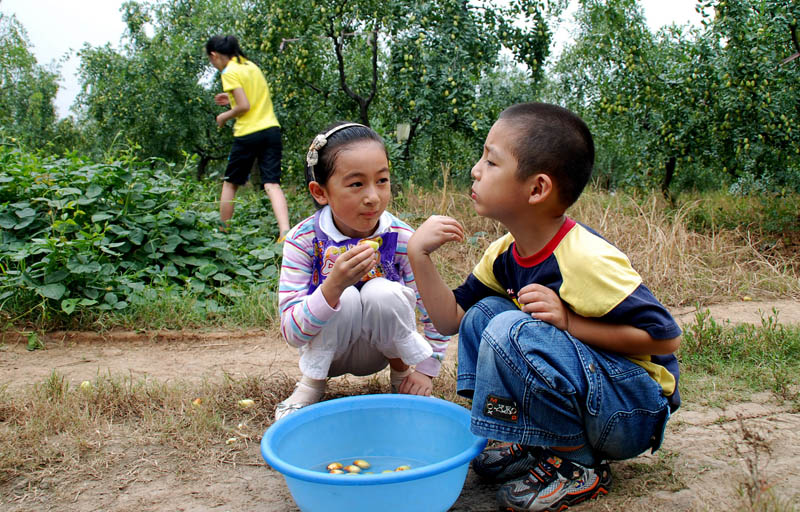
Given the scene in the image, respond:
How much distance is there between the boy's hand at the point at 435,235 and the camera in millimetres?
1838

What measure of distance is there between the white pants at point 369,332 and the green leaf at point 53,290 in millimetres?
1958

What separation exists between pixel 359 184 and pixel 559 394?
966 mm

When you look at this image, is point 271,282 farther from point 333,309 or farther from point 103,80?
point 103,80

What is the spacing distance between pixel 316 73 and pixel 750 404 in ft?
16.3

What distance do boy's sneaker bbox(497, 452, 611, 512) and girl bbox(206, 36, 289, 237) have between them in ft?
12.2

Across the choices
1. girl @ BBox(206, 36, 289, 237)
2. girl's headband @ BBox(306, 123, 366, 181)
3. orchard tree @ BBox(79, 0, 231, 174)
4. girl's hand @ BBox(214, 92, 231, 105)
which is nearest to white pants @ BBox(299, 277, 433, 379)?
girl's headband @ BBox(306, 123, 366, 181)

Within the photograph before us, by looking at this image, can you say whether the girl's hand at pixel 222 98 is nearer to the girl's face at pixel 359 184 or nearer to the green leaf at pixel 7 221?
the green leaf at pixel 7 221

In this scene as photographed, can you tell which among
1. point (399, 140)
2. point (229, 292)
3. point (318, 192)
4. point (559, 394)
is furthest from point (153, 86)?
point (559, 394)

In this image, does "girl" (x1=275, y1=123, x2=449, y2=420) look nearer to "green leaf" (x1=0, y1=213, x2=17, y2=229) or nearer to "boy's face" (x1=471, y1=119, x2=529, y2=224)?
"boy's face" (x1=471, y1=119, x2=529, y2=224)

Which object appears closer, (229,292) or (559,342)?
(559,342)

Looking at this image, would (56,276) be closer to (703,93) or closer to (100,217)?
(100,217)

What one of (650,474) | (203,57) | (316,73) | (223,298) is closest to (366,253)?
(650,474)

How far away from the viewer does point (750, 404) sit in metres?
2.31

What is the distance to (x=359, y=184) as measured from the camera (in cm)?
215
